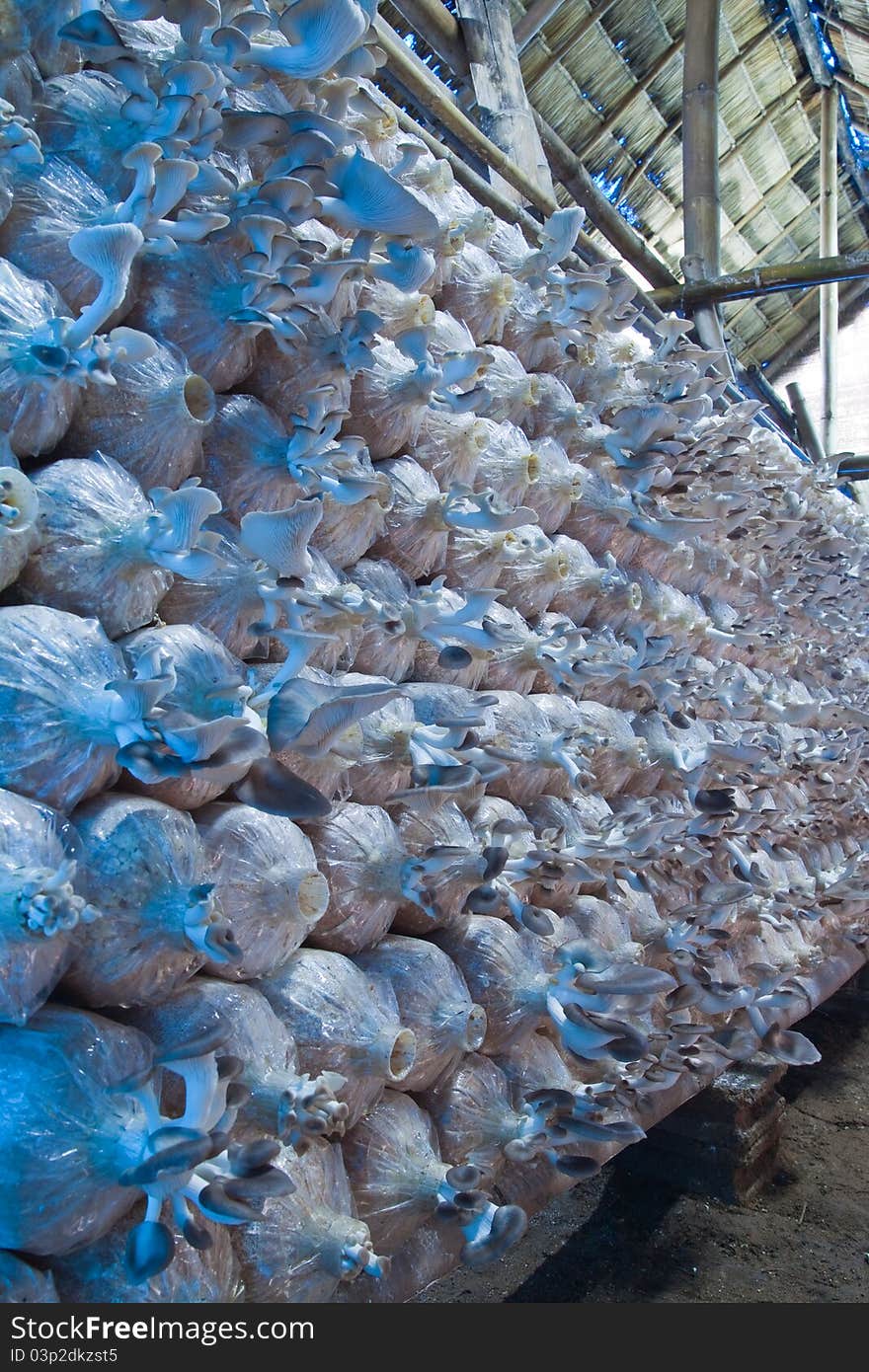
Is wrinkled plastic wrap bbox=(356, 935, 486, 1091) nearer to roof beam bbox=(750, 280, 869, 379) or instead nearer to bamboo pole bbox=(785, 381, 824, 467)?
bamboo pole bbox=(785, 381, 824, 467)

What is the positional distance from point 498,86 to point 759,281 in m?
1.57

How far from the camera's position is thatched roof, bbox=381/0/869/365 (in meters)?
7.42

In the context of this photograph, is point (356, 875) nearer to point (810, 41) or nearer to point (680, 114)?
point (680, 114)

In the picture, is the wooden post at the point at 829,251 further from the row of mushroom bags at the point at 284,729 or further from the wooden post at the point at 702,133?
the row of mushroom bags at the point at 284,729

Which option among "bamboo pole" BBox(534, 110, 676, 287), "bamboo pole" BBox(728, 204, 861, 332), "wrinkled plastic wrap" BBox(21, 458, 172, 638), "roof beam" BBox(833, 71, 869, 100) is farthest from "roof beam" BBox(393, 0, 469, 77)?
"bamboo pole" BBox(728, 204, 861, 332)

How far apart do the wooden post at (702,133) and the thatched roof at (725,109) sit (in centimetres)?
93

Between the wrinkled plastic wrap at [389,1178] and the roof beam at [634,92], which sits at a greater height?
the roof beam at [634,92]

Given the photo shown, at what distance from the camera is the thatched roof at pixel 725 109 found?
A: 24.3ft

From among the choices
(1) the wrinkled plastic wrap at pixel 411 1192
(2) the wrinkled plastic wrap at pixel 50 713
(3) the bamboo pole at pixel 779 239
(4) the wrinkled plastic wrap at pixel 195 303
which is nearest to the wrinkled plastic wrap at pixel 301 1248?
(1) the wrinkled plastic wrap at pixel 411 1192

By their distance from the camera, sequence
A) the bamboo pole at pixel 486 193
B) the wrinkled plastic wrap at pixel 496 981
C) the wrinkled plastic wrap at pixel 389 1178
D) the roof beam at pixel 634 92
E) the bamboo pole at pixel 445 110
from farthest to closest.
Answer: the roof beam at pixel 634 92 < the bamboo pole at pixel 445 110 < the bamboo pole at pixel 486 193 < the wrinkled plastic wrap at pixel 496 981 < the wrinkled plastic wrap at pixel 389 1178

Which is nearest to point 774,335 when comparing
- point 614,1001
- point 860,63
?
point 860,63

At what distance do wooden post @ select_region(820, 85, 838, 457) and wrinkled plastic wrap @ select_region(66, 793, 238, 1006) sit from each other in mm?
7994

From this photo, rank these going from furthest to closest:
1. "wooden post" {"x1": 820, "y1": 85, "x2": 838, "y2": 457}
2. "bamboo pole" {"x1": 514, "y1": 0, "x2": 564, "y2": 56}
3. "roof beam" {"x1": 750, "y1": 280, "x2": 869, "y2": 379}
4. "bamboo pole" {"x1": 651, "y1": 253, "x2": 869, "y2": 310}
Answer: "roof beam" {"x1": 750, "y1": 280, "x2": 869, "y2": 379} < "wooden post" {"x1": 820, "y1": 85, "x2": 838, "y2": 457} < "bamboo pole" {"x1": 651, "y1": 253, "x2": 869, "y2": 310} < "bamboo pole" {"x1": 514, "y1": 0, "x2": 564, "y2": 56}

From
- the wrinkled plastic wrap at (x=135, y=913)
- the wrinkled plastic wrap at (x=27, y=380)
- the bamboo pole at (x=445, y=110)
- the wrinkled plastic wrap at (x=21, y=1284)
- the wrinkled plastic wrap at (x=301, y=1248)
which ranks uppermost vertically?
the bamboo pole at (x=445, y=110)
